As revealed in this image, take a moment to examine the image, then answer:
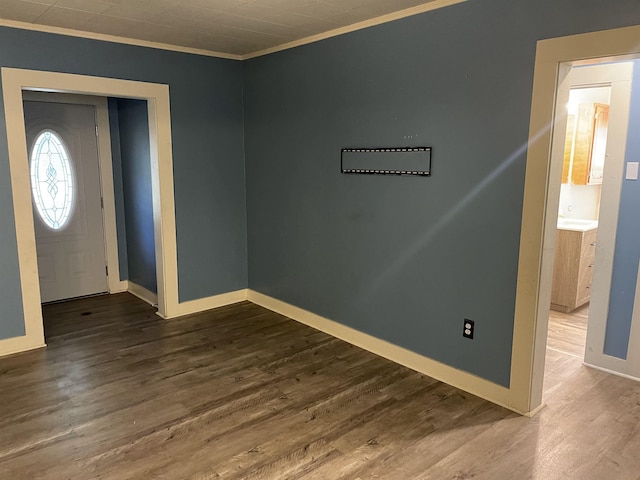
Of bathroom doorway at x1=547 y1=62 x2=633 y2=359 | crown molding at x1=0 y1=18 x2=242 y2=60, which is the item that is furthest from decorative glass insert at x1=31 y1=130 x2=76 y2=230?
bathroom doorway at x1=547 y1=62 x2=633 y2=359

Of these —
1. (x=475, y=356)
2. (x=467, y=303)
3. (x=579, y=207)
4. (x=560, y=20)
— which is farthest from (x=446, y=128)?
(x=579, y=207)

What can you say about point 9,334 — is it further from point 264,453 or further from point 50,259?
point 264,453

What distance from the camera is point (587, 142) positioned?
4684mm

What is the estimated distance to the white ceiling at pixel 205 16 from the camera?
2.93 metres

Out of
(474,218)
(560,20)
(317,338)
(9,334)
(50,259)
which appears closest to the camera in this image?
(560,20)

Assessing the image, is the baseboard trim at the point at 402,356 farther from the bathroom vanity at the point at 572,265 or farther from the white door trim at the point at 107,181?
the bathroom vanity at the point at 572,265

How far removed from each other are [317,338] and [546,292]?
187 cm

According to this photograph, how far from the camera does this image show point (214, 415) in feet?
9.15

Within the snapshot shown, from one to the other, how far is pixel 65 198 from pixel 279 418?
336 centimetres

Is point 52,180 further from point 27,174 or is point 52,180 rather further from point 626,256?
point 626,256

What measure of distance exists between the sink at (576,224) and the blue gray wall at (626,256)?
121 cm

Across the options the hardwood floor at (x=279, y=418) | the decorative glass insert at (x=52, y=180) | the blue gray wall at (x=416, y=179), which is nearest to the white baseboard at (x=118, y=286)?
the decorative glass insert at (x=52, y=180)

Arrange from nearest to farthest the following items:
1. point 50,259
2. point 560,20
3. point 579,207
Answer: point 560,20, point 50,259, point 579,207

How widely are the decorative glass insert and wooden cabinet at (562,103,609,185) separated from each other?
4.83 metres
